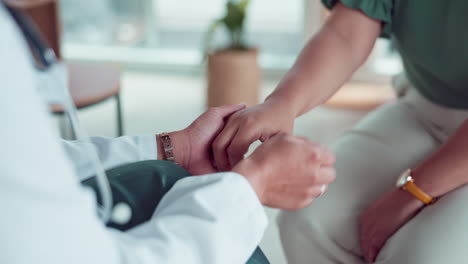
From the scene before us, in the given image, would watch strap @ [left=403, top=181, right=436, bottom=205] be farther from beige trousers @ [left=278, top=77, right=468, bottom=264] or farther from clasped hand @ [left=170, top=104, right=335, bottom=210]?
clasped hand @ [left=170, top=104, right=335, bottom=210]

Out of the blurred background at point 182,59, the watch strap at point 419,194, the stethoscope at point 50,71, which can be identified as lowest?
the blurred background at point 182,59

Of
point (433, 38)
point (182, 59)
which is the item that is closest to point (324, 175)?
point (433, 38)

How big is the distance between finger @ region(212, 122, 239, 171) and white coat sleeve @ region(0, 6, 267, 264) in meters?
0.30

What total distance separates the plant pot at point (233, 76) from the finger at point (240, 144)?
1.63 m

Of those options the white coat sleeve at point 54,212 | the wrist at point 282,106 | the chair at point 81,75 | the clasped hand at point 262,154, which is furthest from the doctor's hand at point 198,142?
the chair at point 81,75

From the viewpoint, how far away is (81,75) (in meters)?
1.98

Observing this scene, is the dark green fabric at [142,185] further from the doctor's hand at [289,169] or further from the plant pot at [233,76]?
the plant pot at [233,76]

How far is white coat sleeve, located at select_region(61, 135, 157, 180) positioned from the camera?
807 mm

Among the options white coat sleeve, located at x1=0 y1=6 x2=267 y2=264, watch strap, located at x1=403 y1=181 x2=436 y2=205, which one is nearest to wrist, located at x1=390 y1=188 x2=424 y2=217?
watch strap, located at x1=403 y1=181 x2=436 y2=205

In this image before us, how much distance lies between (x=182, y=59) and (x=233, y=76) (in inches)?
33.3

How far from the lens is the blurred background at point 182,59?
7.88 ft

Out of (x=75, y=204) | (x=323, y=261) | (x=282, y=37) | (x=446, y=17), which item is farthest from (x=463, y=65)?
(x=282, y=37)

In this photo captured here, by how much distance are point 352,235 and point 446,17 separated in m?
0.46

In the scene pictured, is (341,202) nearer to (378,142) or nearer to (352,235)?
(352,235)
